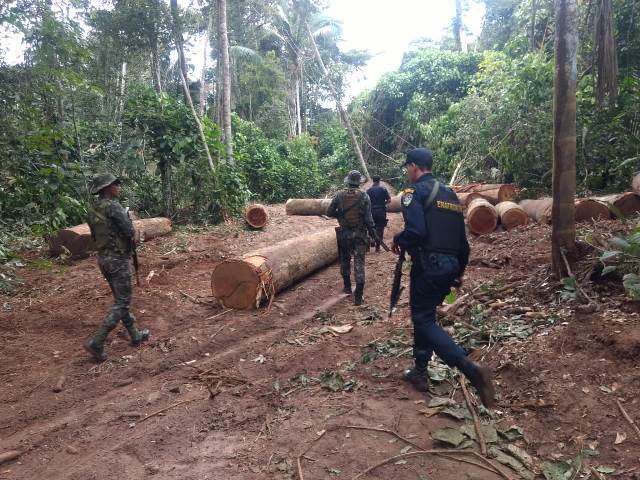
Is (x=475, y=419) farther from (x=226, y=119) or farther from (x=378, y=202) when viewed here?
(x=226, y=119)

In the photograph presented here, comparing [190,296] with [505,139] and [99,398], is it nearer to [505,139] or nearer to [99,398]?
[99,398]

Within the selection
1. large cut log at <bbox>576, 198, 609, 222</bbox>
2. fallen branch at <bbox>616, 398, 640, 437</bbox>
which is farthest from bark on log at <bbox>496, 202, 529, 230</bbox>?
fallen branch at <bbox>616, 398, 640, 437</bbox>

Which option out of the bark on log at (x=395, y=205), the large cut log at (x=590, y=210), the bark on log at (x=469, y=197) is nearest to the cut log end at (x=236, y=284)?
the large cut log at (x=590, y=210)

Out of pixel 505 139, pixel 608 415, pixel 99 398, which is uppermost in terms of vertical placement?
pixel 505 139

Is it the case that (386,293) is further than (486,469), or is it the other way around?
(386,293)

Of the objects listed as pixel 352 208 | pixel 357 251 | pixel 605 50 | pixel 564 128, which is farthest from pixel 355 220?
pixel 605 50

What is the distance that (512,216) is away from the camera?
9.66 m

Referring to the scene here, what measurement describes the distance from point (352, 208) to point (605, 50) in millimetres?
3643

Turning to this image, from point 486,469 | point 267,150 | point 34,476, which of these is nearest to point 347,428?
point 486,469

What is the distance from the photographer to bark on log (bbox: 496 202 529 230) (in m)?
9.58

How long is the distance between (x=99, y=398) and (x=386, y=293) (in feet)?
14.0

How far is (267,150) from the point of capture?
1948 centimetres

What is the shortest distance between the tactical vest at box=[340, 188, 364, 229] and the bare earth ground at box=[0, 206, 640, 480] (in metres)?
1.22

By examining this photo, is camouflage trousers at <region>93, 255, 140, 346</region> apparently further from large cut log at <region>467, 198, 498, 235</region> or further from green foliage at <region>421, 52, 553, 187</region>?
green foliage at <region>421, 52, 553, 187</region>
